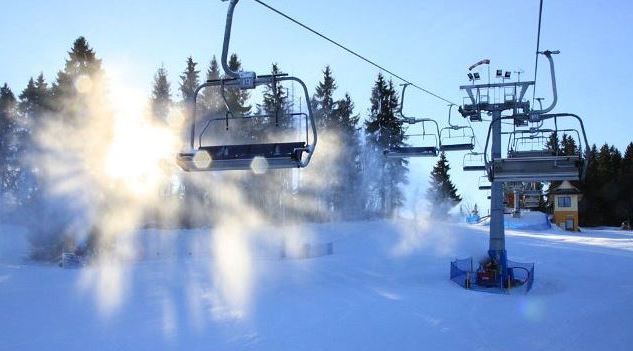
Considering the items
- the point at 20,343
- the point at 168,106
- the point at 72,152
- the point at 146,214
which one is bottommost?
the point at 20,343

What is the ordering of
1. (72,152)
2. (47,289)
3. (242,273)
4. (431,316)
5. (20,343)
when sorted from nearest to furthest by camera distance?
(20,343) → (431,316) → (47,289) → (242,273) → (72,152)

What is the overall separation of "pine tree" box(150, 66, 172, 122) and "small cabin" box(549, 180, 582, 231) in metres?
33.7

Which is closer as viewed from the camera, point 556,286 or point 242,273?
point 556,286

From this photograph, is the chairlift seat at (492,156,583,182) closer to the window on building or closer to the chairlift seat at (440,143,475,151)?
the chairlift seat at (440,143,475,151)

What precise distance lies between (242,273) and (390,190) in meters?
29.4

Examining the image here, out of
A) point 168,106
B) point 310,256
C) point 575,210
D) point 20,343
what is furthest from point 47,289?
point 575,210

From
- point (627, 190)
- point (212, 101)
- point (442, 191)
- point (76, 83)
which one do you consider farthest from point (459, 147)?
point (627, 190)

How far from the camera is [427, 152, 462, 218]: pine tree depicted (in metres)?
Result: 62.9

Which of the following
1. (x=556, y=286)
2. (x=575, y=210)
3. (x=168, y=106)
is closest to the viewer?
(x=556, y=286)

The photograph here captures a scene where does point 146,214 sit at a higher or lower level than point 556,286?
higher

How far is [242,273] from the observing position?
80.1 feet

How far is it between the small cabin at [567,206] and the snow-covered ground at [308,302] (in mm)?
14918

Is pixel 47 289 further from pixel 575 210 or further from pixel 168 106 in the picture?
pixel 575 210

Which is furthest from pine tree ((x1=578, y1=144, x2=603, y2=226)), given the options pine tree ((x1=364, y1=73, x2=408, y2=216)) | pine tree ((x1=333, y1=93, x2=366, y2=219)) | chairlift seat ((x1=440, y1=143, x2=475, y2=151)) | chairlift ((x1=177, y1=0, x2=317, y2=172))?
chairlift ((x1=177, y1=0, x2=317, y2=172))
